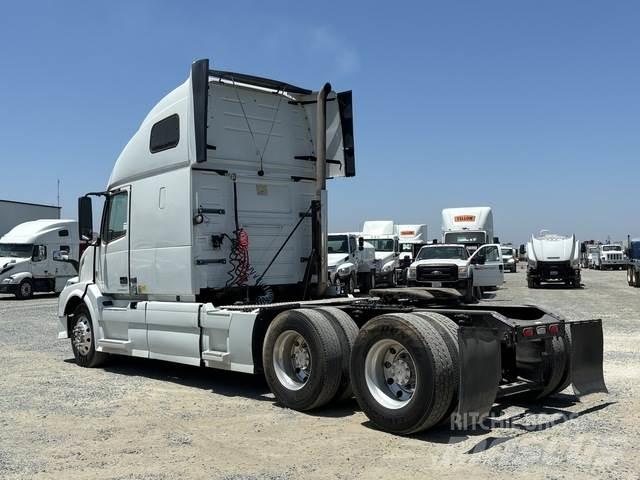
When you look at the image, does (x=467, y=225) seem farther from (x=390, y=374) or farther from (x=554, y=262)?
(x=390, y=374)

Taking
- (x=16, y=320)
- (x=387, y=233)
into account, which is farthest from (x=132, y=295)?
(x=387, y=233)

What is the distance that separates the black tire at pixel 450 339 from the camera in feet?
18.9

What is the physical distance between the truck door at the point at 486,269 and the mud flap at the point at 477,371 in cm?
1682

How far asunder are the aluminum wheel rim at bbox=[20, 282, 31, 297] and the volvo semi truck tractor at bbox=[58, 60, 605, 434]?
1862cm

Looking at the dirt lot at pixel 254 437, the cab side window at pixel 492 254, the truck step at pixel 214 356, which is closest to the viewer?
the dirt lot at pixel 254 437

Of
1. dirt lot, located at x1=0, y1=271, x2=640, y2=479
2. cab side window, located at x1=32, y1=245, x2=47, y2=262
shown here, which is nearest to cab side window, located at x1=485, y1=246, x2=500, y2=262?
dirt lot, located at x1=0, y1=271, x2=640, y2=479

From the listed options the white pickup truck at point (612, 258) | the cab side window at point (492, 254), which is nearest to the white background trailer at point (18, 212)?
the cab side window at point (492, 254)

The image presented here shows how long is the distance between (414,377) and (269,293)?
3556 mm

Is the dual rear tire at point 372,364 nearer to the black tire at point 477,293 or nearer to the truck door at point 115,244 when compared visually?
the truck door at point 115,244

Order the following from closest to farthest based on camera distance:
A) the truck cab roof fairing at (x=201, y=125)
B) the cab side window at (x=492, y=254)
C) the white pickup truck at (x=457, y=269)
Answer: the truck cab roof fairing at (x=201, y=125)
the white pickup truck at (x=457, y=269)
the cab side window at (x=492, y=254)

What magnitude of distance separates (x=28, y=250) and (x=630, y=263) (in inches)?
1073

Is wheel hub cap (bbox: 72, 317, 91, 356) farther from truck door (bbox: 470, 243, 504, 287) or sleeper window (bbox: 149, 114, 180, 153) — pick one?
truck door (bbox: 470, 243, 504, 287)

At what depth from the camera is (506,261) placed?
156 feet

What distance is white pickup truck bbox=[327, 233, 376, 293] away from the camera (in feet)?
72.8
